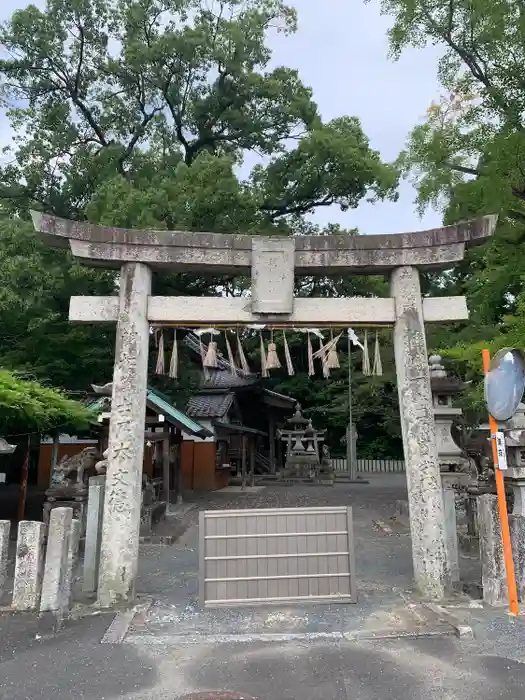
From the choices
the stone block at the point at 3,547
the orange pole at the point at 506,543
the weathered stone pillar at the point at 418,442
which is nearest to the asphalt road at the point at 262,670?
the stone block at the point at 3,547

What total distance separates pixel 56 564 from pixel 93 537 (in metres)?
1.10

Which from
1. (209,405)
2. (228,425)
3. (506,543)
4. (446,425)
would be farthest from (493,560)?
(209,405)

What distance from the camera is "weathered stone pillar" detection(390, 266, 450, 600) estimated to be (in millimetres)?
6371

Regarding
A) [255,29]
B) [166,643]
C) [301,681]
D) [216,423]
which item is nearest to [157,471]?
[216,423]

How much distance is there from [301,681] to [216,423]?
59.2ft

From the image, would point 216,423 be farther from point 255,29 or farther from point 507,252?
point 255,29

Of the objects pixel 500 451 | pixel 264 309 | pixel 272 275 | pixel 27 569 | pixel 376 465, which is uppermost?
pixel 272 275

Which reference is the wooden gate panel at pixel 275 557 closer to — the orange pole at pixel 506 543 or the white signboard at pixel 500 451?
the orange pole at pixel 506 543

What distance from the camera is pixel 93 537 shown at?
682 cm

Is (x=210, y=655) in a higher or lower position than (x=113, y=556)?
lower

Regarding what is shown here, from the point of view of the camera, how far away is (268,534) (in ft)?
19.9

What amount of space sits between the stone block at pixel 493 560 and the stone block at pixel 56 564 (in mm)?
4688

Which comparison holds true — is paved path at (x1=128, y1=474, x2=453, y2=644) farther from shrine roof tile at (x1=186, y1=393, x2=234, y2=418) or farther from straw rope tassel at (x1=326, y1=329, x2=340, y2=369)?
shrine roof tile at (x1=186, y1=393, x2=234, y2=418)

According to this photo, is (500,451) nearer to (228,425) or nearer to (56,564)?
(56,564)
